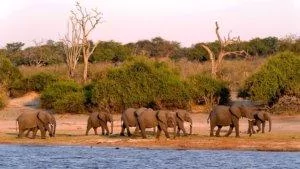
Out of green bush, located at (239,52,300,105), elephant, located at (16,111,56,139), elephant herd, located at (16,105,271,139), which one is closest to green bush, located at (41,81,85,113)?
green bush, located at (239,52,300,105)

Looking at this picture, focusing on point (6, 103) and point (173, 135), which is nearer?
point (173, 135)

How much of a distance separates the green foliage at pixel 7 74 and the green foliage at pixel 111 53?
2020cm

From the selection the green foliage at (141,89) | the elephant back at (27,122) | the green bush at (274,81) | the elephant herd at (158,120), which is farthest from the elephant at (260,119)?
the green foliage at (141,89)

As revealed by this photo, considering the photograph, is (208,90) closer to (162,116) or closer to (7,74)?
(162,116)

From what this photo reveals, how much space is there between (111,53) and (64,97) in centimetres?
3019

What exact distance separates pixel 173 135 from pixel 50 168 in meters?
8.96

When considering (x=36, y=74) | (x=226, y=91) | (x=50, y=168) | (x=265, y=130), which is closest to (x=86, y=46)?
(x=36, y=74)

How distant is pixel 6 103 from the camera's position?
150 feet

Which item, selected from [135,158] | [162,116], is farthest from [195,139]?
[135,158]

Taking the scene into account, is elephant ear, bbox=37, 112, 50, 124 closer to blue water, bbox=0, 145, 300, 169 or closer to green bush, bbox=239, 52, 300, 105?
blue water, bbox=0, 145, 300, 169

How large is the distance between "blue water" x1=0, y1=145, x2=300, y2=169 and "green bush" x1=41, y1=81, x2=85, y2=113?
41.7 ft

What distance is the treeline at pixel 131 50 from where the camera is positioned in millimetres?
73000

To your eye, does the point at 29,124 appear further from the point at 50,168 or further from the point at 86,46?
the point at 86,46

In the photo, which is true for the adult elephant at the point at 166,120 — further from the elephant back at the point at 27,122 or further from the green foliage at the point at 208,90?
the green foliage at the point at 208,90
